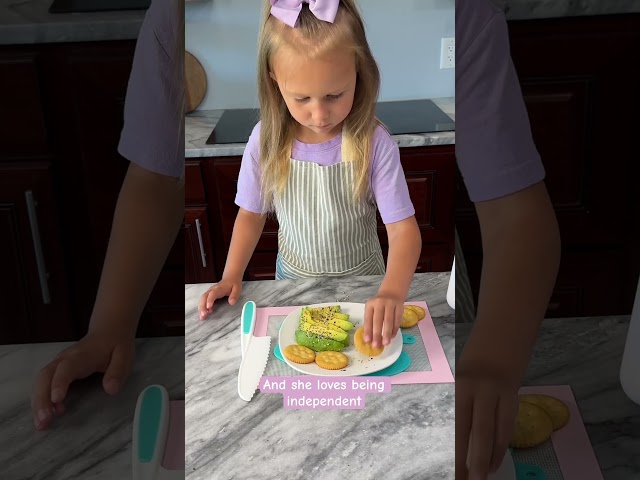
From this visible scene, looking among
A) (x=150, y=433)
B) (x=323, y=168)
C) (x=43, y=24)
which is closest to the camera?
(x=43, y=24)

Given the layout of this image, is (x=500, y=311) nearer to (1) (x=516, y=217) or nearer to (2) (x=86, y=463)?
(1) (x=516, y=217)

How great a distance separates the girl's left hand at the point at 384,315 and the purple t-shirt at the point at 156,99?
206mm

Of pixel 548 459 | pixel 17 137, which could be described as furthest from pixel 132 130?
pixel 548 459

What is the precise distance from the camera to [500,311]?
Answer: 0.92ft

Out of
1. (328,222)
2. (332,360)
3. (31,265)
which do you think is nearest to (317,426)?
(332,360)

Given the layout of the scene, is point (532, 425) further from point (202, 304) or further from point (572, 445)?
point (202, 304)

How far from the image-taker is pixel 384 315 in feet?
1.45

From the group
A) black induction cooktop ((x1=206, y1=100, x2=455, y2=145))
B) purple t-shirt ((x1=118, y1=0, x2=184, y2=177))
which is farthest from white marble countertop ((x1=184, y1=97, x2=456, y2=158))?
purple t-shirt ((x1=118, y1=0, x2=184, y2=177))

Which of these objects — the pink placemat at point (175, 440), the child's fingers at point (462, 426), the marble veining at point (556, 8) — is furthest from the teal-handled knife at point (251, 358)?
the marble veining at point (556, 8)

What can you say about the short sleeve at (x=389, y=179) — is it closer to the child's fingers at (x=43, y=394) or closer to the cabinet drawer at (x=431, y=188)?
the cabinet drawer at (x=431, y=188)

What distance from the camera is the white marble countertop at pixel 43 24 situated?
220mm

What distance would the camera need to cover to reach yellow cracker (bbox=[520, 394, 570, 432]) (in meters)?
0.31

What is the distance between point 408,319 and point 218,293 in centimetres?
16

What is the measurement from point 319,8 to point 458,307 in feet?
0.64
